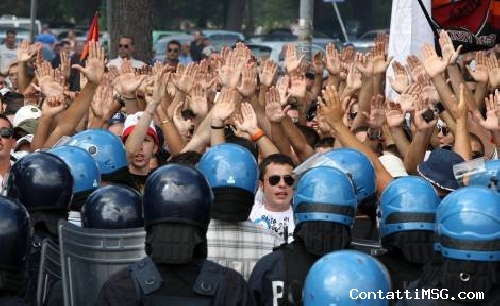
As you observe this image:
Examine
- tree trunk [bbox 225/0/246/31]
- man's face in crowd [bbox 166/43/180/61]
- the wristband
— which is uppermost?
the wristband

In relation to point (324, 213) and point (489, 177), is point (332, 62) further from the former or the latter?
point (324, 213)

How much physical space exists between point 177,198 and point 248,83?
17.1ft

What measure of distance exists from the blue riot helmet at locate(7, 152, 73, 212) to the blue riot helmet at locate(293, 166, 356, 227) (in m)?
1.12

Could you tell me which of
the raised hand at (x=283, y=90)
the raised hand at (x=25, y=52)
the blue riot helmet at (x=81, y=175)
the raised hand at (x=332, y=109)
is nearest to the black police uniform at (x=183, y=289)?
the blue riot helmet at (x=81, y=175)

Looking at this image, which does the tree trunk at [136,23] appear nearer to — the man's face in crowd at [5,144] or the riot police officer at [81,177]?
the man's face in crowd at [5,144]

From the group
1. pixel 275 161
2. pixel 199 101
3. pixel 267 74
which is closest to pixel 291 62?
pixel 267 74

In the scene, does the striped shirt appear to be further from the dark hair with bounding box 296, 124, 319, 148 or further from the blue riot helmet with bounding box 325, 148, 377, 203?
the dark hair with bounding box 296, 124, 319, 148

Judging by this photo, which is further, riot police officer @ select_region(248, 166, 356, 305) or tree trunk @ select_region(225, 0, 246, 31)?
tree trunk @ select_region(225, 0, 246, 31)

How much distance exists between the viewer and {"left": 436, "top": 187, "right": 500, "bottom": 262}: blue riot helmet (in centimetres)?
512

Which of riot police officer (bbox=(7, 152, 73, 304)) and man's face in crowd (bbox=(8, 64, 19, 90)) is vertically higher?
riot police officer (bbox=(7, 152, 73, 304))

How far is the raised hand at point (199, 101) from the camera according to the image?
413 inches

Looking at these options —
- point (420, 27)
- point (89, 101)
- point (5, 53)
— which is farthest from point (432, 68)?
point (5, 53)

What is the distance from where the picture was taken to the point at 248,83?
10492 millimetres

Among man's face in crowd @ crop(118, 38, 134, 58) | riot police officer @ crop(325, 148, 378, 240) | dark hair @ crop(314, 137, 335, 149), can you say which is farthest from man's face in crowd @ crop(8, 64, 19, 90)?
riot police officer @ crop(325, 148, 378, 240)
